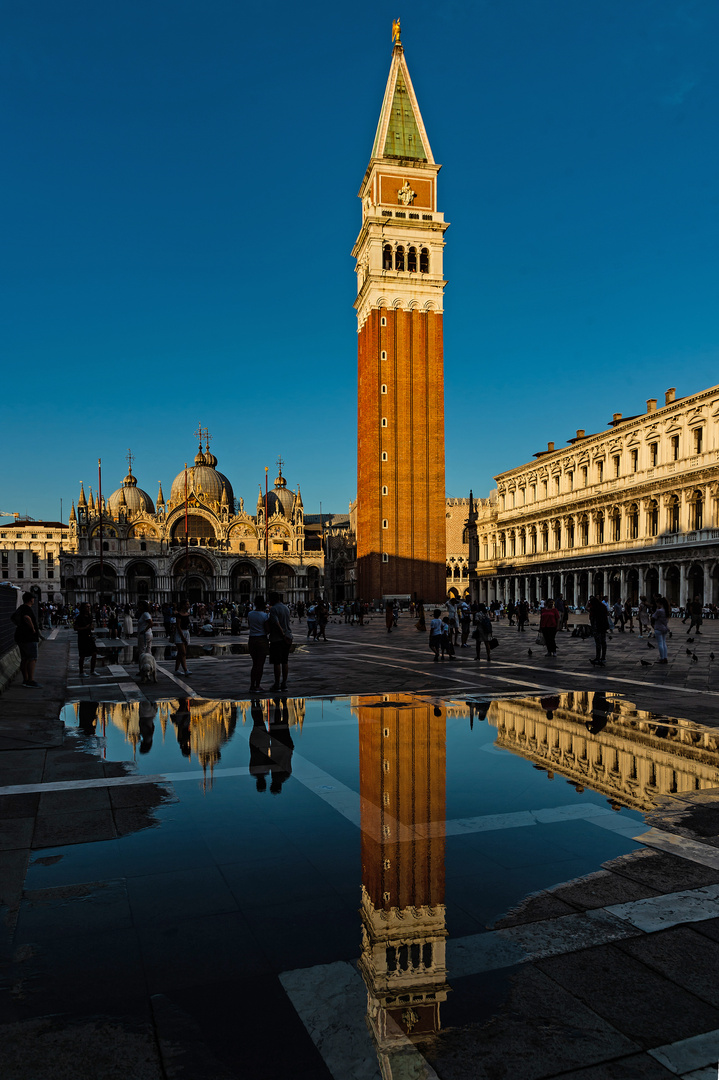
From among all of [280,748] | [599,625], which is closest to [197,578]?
[599,625]

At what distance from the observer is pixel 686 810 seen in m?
5.75

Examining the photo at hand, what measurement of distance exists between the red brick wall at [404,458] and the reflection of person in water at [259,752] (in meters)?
57.2

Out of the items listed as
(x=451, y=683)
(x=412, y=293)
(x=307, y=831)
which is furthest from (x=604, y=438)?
(x=307, y=831)

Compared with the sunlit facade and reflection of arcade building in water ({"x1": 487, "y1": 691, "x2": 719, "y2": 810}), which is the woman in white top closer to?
reflection of arcade building in water ({"x1": 487, "y1": 691, "x2": 719, "y2": 810})

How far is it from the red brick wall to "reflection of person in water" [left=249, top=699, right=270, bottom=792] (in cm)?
5724

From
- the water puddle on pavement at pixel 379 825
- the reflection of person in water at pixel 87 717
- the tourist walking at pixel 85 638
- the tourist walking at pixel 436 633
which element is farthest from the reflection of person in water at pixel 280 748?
the tourist walking at pixel 436 633

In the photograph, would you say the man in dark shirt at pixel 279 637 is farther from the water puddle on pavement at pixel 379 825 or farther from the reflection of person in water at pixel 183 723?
the water puddle on pavement at pixel 379 825

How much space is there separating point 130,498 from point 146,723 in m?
93.5

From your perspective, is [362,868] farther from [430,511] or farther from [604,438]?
[430,511]

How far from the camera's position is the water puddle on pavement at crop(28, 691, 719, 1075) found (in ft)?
11.8

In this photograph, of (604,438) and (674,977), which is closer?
(674,977)

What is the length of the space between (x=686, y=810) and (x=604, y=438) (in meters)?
55.8

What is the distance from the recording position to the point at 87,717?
1048cm

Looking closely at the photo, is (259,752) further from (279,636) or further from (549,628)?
(549,628)
